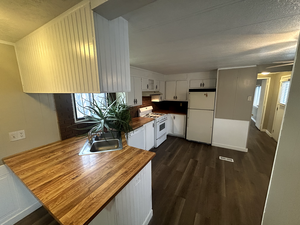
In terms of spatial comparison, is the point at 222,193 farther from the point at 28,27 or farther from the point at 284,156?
the point at 28,27

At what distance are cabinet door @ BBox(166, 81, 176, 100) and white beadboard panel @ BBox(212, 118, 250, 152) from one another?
1.61m

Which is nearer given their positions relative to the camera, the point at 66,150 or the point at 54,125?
the point at 66,150

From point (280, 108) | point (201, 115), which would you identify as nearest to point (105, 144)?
point (201, 115)

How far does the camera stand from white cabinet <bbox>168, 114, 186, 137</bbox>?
394cm

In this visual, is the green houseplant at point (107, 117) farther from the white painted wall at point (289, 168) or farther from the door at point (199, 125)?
the door at point (199, 125)

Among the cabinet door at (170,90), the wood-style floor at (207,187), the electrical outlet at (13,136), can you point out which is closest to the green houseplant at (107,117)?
the electrical outlet at (13,136)

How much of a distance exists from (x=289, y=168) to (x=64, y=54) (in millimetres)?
1864

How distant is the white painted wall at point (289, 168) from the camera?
2.45ft

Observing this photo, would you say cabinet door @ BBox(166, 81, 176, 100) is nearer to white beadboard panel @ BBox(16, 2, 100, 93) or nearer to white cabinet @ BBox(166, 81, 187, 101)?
white cabinet @ BBox(166, 81, 187, 101)

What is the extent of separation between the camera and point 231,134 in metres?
3.23

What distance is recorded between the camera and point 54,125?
5.77ft

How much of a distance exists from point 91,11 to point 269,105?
5.98 metres

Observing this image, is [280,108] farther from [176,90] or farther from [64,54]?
[64,54]

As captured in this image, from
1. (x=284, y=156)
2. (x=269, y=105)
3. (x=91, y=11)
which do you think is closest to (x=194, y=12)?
(x=91, y=11)
